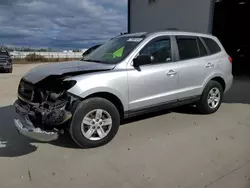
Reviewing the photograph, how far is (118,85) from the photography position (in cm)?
419

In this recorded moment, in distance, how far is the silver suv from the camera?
12.4ft

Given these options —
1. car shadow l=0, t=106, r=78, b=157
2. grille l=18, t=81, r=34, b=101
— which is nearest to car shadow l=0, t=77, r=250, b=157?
car shadow l=0, t=106, r=78, b=157

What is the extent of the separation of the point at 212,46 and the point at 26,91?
160 inches

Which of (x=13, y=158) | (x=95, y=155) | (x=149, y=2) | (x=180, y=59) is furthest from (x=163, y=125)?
(x=149, y=2)

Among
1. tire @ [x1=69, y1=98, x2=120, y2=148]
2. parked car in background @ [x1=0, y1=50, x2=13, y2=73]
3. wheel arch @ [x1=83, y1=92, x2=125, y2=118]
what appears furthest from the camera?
parked car in background @ [x1=0, y1=50, x2=13, y2=73]

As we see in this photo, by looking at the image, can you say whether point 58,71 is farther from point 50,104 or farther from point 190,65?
point 190,65

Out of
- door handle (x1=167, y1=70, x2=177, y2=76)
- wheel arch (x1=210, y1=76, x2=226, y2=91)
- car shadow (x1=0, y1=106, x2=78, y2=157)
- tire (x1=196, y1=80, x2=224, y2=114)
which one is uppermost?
door handle (x1=167, y1=70, x2=177, y2=76)

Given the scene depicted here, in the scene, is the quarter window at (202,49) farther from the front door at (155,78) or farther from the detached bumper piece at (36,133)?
the detached bumper piece at (36,133)

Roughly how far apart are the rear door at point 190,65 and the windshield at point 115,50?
98 centimetres

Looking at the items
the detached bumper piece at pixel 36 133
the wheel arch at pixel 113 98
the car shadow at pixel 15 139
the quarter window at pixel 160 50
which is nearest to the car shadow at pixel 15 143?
the car shadow at pixel 15 139

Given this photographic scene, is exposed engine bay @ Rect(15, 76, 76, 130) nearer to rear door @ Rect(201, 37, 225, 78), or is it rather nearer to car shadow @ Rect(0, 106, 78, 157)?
car shadow @ Rect(0, 106, 78, 157)

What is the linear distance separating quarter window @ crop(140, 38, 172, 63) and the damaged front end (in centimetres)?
166

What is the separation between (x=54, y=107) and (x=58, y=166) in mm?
839

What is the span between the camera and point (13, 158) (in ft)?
12.3
